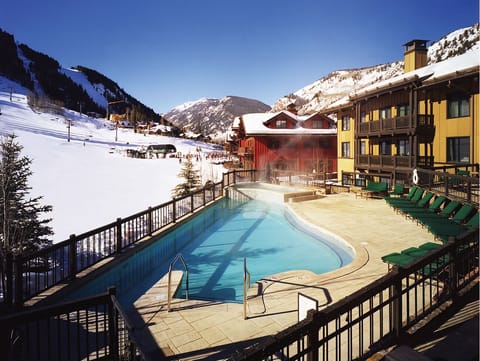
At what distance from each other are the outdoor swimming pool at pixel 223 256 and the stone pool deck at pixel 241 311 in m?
1.17

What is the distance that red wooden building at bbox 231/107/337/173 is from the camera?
36312 mm

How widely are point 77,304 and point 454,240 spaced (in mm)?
5298

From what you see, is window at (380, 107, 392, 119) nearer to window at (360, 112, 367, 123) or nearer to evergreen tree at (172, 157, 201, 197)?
window at (360, 112, 367, 123)

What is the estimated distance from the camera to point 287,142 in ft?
122

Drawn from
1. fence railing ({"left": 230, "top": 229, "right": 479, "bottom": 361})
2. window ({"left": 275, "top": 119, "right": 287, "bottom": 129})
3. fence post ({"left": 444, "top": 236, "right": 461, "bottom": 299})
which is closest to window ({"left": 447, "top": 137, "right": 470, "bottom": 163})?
fence railing ({"left": 230, "top": 229, "right": 479, "bottom": 361})

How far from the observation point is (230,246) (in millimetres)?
12977

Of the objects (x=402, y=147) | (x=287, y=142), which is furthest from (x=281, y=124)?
(x=402, y=147)

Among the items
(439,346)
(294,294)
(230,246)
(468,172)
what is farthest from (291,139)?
(439,346)

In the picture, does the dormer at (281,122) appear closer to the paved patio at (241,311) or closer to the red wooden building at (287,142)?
the red wooden building at (287,142)

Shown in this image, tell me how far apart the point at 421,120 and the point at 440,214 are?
10586 mm

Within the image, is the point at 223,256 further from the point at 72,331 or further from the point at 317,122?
the point at 317,122

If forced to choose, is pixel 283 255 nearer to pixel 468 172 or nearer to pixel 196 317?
pixel 196 317

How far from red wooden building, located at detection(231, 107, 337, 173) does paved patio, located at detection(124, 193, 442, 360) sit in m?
26.4

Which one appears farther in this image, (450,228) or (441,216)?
(441,216)
